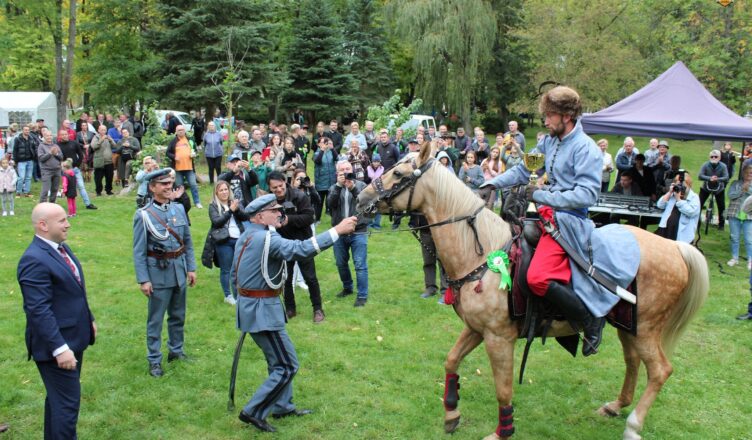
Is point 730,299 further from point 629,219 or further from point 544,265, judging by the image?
point 544,265

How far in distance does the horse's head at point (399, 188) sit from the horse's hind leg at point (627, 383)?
254cm

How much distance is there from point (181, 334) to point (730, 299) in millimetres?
8608

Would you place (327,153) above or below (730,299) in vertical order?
above

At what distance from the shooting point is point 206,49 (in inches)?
934

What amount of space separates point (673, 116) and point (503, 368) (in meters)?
9.55

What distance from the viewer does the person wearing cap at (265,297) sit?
17.7 ft

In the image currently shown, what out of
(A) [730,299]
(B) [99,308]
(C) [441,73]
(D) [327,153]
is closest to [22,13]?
(C) [441,73]

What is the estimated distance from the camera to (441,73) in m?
33.3

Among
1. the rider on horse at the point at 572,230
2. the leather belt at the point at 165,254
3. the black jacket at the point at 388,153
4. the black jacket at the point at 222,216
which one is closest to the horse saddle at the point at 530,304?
the rider on horse at the point at 572,230

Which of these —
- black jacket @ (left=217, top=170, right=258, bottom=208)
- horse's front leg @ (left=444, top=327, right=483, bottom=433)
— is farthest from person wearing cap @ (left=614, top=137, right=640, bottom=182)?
horse's front leg @ (left=444, top=327, right=483, bottom=433)

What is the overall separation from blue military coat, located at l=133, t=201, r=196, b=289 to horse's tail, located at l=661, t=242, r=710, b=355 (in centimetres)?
516

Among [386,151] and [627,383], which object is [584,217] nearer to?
[627,383]

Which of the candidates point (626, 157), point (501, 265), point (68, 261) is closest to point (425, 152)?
point (501, 265)

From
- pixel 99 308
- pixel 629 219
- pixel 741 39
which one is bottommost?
pixel 99 308
